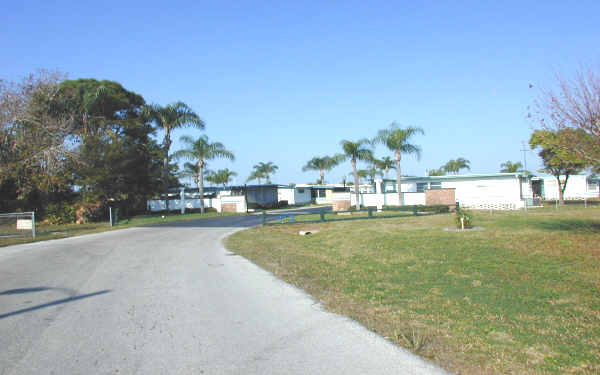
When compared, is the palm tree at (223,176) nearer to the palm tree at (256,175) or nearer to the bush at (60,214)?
the palm tree at (256,175)

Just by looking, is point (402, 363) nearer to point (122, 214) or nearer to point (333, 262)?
point (333, 262)

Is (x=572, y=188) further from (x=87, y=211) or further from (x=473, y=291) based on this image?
(x=87, y=211)

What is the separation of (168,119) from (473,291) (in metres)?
35.4

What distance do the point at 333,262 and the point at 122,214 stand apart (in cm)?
3027

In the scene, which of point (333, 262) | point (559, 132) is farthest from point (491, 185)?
point (333, 262)

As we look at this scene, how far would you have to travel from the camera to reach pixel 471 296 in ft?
20.3

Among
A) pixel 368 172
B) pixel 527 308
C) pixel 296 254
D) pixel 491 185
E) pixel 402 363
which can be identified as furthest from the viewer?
pixel 368 172

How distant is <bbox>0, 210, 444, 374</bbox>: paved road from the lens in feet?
13.1

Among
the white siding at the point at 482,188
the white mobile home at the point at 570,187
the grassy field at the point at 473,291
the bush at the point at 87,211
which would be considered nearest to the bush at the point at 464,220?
the grassy field at the point at 473,291

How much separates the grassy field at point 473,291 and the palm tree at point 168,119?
27.1m

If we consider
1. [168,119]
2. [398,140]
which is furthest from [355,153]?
[168,119]

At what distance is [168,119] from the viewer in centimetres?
3747

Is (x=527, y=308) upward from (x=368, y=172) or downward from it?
downward

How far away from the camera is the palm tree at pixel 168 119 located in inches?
1460
